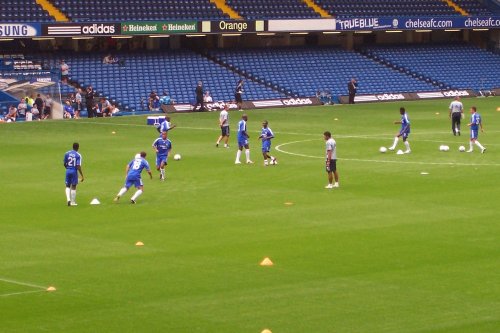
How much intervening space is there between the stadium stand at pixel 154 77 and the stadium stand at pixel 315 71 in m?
1.92

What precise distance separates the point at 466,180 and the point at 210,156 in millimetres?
12697

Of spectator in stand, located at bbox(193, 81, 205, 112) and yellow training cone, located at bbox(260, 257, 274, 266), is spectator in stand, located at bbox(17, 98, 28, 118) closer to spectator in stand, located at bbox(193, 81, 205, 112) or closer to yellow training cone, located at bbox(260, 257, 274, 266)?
spectator in stand, located at bbox(193, 81, 205, 112)

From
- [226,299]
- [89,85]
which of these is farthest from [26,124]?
[226,299]

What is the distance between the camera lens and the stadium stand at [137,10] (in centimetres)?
7756

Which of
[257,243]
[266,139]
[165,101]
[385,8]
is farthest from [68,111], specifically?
[257,243]

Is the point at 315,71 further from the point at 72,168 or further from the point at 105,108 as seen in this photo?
the point at 72,168

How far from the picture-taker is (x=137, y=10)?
263ft

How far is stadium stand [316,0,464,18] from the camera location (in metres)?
88.9

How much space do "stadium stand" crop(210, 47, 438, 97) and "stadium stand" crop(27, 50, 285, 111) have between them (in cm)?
192

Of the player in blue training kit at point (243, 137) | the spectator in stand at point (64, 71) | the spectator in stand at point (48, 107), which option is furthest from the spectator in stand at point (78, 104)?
the player in blue training kit at point (243, 137)

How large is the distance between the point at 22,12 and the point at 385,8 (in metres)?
30.2

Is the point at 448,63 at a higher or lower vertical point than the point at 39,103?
higher

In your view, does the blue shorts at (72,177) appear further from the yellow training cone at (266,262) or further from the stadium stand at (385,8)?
the stadium stand at (385,8)

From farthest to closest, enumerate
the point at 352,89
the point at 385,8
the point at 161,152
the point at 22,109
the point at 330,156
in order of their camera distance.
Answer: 1. the point at 385,8
2. the point at 352,89
3. the point at 22,109
4. the point at 161,152
5. the point at 330,156
